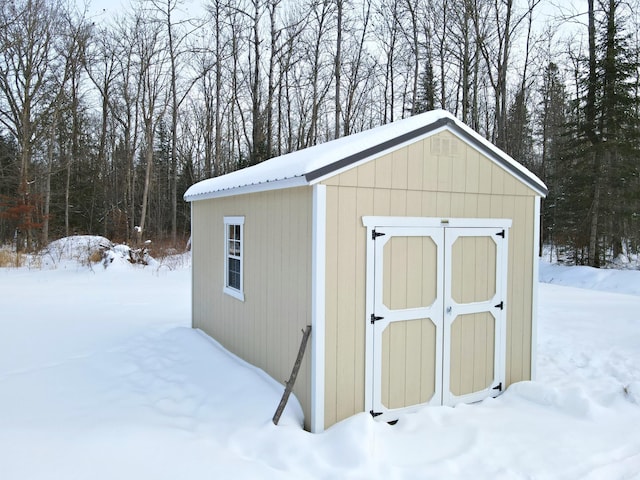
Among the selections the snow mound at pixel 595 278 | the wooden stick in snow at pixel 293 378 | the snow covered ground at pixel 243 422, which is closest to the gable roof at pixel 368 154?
the wooden stick in snow at pixel 293 378

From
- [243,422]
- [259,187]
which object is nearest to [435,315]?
[243,422]

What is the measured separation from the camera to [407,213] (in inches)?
164

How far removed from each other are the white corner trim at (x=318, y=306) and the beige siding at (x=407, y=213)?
62 millimetres

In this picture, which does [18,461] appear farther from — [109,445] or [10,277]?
[10,277]

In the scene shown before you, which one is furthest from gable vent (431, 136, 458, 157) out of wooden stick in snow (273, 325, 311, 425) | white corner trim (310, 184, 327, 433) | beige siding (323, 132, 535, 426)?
wooden stick in snow (273, 325, 311, 425)

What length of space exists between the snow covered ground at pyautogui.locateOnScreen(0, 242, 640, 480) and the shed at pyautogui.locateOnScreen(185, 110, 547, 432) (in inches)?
11.2

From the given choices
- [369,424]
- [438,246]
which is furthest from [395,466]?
[438,246]

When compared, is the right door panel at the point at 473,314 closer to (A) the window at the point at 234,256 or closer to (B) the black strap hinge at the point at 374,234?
(B) the black strap hinge at the point at 374,234

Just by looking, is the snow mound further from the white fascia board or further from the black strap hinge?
the white fascia board

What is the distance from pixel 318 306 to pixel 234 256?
2.13 metres

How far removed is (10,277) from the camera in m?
12.7

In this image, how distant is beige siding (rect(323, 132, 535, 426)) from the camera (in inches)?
150

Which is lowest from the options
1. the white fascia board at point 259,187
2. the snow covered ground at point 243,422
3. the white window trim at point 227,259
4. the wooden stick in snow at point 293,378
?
the snow covered ground at point 243,422

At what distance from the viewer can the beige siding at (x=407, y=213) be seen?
380cm
